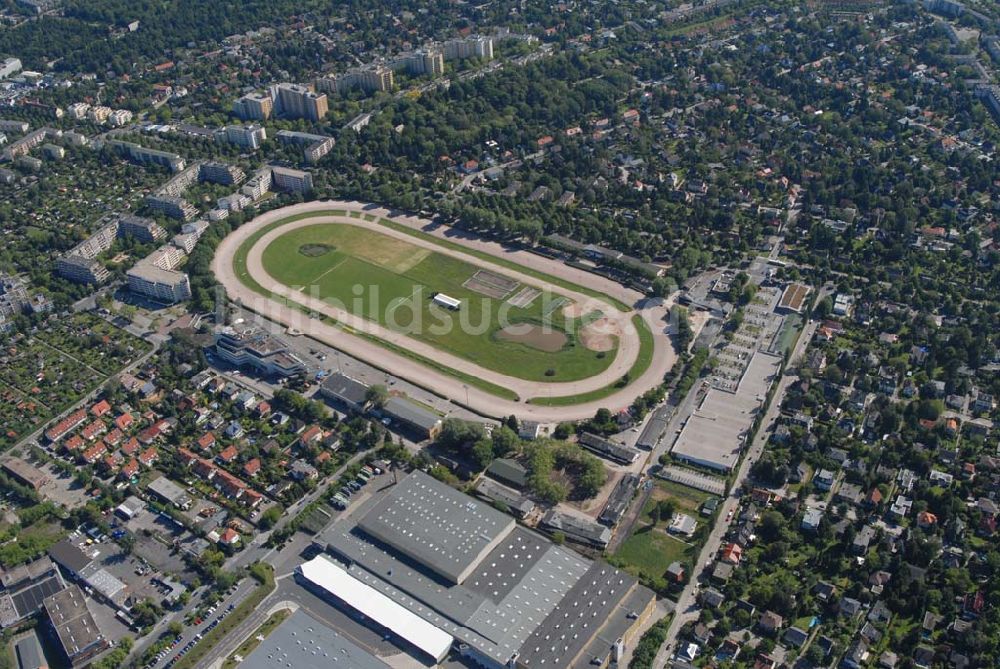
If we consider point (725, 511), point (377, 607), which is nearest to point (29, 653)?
point (377, 607)

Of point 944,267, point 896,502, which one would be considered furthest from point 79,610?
point 944,267

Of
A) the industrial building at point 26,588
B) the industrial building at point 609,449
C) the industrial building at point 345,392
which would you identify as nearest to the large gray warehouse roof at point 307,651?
the industrial building at point 26,588

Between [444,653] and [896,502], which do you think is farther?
[896,502]

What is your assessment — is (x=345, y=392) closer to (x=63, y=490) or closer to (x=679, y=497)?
(x=63, y=490)

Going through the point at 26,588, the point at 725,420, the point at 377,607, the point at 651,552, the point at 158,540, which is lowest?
the point at 158,540

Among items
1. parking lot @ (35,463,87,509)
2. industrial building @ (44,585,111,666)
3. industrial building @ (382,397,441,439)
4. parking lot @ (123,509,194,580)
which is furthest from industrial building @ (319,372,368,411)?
industrial building @ (44,585,111,666)

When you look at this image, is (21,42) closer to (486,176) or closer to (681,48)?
(486,176)
